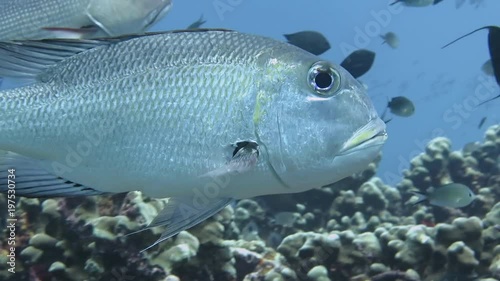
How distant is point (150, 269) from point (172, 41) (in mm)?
1616

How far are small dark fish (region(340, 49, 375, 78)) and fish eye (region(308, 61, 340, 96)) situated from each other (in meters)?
5.18

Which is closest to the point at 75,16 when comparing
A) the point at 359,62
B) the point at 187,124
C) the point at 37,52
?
the point at 37,52

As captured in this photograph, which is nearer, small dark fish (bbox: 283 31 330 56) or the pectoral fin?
the pectoral fin

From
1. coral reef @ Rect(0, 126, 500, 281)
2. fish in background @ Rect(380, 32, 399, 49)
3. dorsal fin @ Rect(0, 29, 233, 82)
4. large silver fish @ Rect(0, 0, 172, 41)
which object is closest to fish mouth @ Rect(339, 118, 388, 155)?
dorsal fin @ Rect(0, 29, 233, 82)

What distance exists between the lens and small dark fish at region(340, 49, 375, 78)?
6934 mm

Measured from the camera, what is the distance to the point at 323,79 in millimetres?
1886

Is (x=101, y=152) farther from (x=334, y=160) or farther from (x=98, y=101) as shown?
(x=334, y=160)

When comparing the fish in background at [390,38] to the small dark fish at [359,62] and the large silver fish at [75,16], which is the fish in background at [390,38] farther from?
the large silver fish at [75,16]

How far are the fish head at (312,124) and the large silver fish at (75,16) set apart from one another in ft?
5.54

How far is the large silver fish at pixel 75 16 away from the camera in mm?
3104

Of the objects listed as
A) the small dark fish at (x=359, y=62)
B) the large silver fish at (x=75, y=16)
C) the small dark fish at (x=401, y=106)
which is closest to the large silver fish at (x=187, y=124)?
the large silver fish at (x=75, y=16)

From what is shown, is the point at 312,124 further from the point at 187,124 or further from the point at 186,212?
the point at 186,212

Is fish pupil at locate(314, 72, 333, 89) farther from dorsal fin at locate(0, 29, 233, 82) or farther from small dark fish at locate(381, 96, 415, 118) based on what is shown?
small dark fish at locate(381, 96, 415, 118)

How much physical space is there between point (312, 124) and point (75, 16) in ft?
7.15
